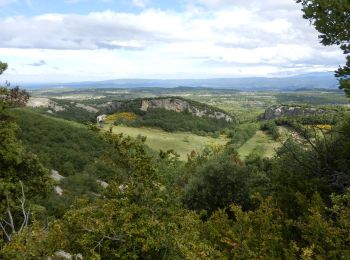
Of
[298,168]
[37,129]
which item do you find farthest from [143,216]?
[37,129]

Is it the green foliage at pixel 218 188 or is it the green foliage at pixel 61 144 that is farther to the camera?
the green foliage at pixel 61 144

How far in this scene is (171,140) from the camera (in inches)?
5079

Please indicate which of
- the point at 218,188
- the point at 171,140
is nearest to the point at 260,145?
the point at 171,140

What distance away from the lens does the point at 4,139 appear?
23812mm

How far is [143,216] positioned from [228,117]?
185361 mm

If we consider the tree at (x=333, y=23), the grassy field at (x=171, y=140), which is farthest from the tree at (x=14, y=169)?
the grassy field at (x=171, y=140)

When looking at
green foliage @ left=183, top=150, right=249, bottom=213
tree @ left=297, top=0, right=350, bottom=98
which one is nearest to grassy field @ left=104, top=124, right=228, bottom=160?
green foliage @ left=183, top=150, right=249, bottom=213

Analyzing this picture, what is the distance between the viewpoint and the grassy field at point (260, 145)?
98.5 m

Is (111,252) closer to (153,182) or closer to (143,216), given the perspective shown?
(143,216)

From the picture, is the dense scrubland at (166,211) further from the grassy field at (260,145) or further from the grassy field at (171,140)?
the grassy field at (171,140)

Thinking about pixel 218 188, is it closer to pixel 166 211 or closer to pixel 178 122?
pixel 166 211

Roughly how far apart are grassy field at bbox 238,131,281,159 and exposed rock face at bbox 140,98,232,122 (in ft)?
200

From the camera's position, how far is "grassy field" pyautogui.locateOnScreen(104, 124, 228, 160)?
118 metres

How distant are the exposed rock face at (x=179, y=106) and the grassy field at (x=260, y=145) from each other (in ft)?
200
